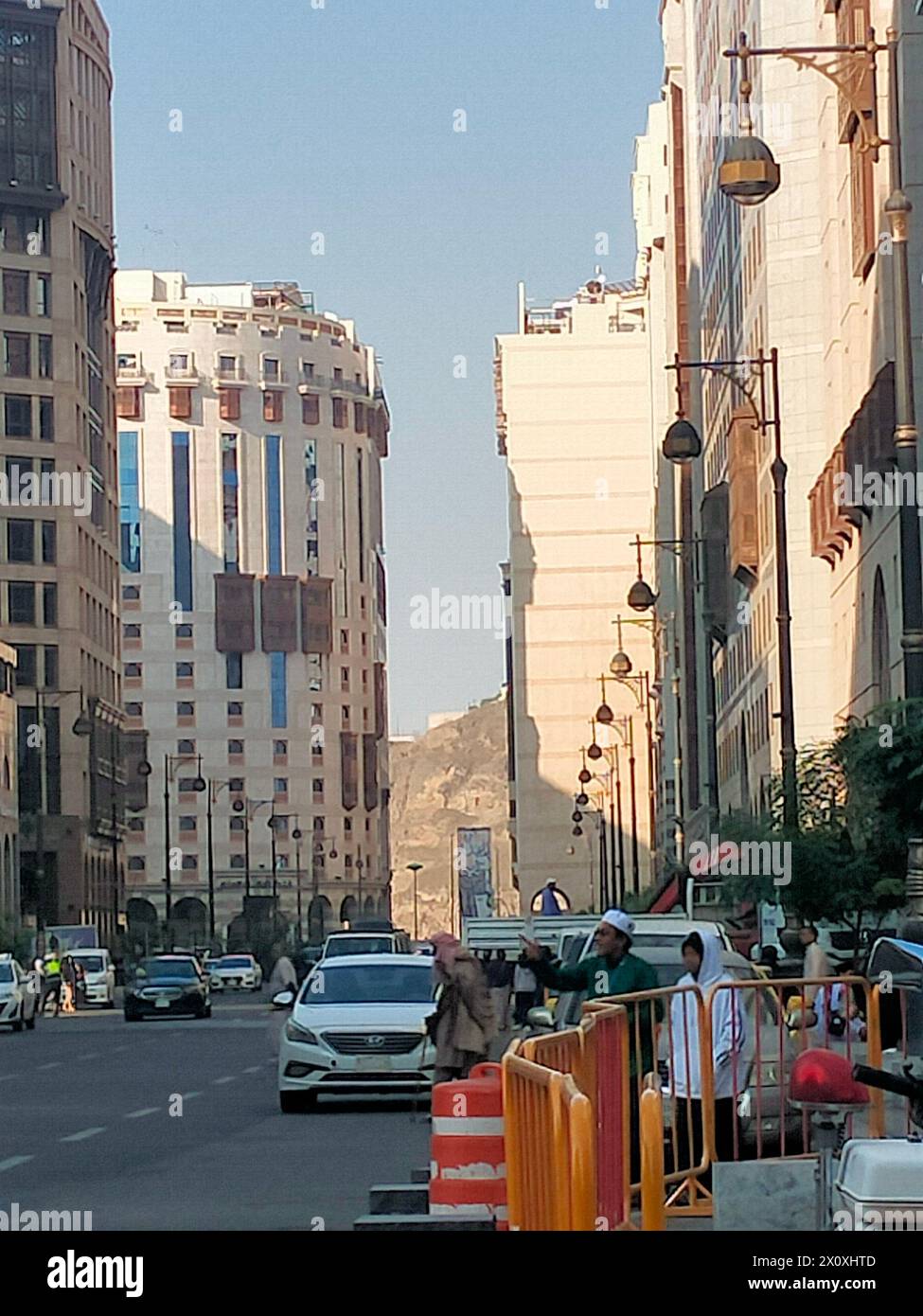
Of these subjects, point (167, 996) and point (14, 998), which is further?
point (167, 996)

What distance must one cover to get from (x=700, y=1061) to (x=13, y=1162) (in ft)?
24.6

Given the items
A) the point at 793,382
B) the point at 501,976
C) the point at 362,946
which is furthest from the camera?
the point at 793,382

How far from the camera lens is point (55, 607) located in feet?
452

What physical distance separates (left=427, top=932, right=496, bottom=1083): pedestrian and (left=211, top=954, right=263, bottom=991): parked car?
8065cm

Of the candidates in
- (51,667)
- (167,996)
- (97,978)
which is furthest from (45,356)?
(167,996)

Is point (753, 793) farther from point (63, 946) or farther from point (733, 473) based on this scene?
point (63, 946)

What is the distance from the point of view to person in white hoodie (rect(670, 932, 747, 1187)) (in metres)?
14.7

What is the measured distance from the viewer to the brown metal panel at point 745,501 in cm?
8075

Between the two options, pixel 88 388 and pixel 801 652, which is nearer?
pixel 801 652

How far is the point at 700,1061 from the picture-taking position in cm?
1470

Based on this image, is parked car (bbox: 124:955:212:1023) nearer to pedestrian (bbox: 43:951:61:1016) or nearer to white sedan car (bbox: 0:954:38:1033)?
white sedan car (bbox: 0:954:38:1033)

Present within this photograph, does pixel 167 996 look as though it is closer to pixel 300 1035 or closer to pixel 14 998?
pixel 14 998
